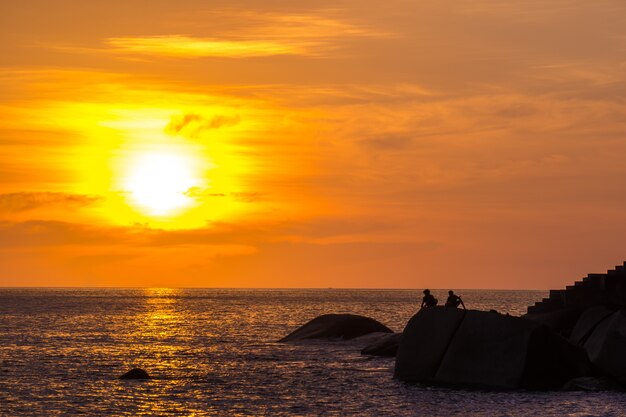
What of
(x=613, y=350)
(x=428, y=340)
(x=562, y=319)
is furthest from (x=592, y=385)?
(x=562, y=319)

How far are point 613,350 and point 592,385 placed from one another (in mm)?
1704

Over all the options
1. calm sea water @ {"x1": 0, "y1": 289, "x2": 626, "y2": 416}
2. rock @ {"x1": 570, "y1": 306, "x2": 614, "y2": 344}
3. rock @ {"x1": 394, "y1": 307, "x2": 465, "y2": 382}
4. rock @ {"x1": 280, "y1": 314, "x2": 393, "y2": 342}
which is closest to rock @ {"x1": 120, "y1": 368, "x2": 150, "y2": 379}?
calm sea water @ {"x1": 0, "y1": 289, "x2": 626, "y2": 416}

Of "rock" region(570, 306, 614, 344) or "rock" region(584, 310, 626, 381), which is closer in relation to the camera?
"rock" region(584, 310, 626, 381)

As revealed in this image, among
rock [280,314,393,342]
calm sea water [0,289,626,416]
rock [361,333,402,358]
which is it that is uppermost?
rock [280,314,393,342]

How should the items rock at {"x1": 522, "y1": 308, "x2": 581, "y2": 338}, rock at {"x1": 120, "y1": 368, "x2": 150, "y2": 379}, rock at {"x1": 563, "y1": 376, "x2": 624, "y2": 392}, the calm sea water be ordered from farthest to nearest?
rock at {"x1": 522, "y1": 308, "x2": 581, "y2": 338}
rock at {"x1": 120, "y1": 368, "x2": 150, "y2": 379}
rock at {"x1": 563, "y1": 376, "x2": 624, "y2": 392}
the calm sea water

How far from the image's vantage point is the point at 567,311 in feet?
172

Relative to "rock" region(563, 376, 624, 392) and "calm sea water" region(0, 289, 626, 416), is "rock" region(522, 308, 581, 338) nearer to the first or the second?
"calm sea water" region(0, 289, 626, 416)

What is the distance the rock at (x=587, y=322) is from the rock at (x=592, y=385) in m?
6.35

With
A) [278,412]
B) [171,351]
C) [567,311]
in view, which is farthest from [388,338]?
[278,412]

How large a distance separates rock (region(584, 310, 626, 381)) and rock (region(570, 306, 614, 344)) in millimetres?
4807

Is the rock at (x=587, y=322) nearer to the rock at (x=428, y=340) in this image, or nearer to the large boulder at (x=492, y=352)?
the large boulder at (x=492, y=352)

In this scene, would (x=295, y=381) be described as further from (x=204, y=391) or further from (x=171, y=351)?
(x=171, y=351)

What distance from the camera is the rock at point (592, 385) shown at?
128 feet

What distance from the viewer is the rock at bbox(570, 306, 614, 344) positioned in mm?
46250
